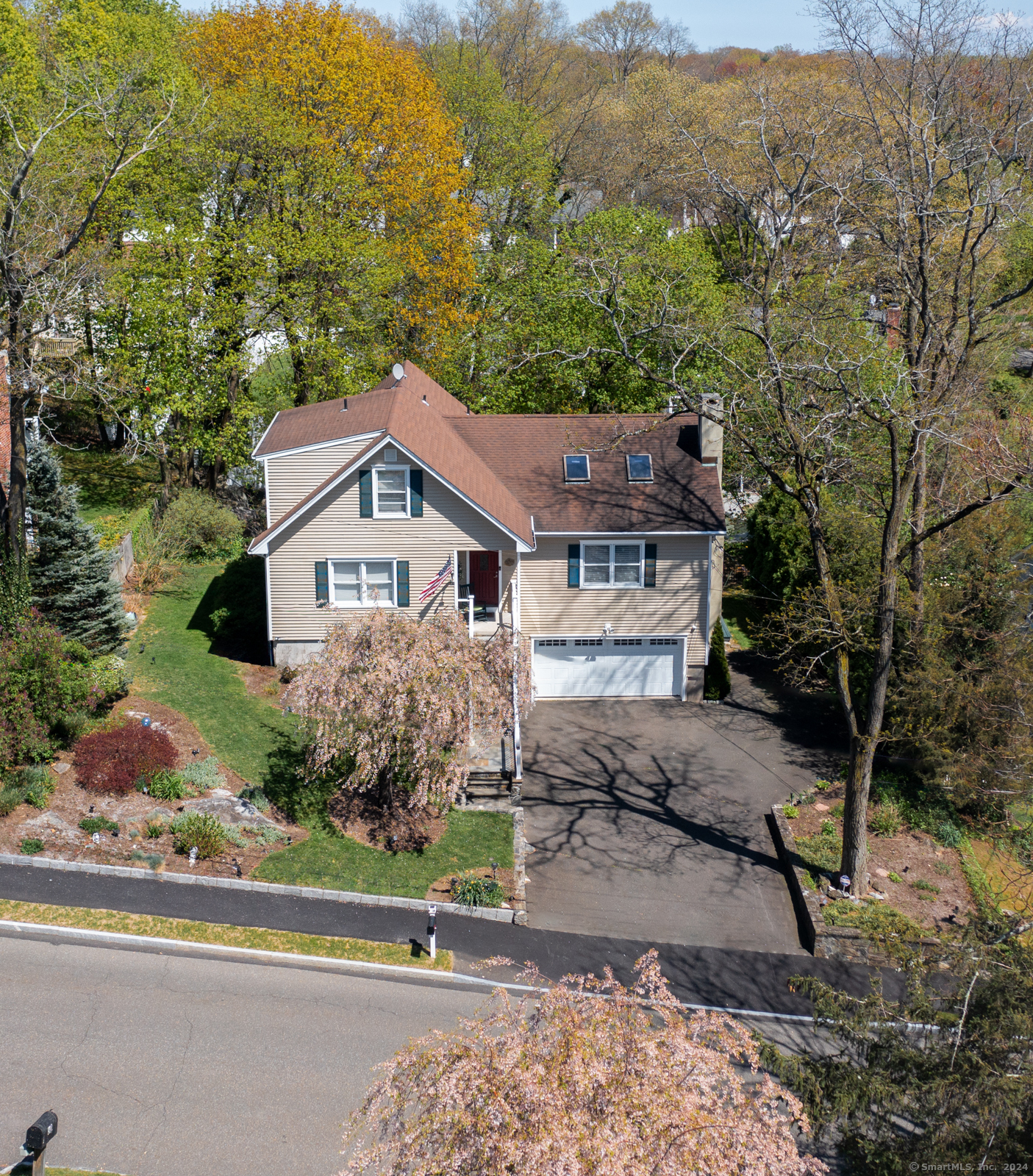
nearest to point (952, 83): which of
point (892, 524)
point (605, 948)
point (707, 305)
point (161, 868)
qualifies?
point (892, 524)

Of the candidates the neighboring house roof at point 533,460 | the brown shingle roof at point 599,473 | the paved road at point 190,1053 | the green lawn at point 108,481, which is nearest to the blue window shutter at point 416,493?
the neighboring house roof at point 533,460

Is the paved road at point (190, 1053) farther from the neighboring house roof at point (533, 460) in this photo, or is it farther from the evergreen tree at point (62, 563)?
the neighboring house roof at point (533, 460)

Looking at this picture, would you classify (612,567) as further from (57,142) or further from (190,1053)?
(57,142)

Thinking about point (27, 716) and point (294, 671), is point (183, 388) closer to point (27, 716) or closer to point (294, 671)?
point (294, 671)

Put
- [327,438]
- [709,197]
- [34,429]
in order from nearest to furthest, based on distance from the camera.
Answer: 1. [34,429]
2. [327,438]
3. [709,197]

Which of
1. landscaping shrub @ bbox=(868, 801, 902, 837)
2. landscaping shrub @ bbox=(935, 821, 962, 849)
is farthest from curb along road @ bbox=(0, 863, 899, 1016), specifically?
landscaping shrub @ bbox=(935, 821, 962, 849)
